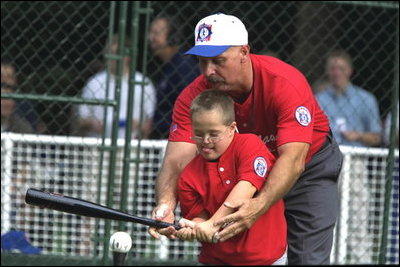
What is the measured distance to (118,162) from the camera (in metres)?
7.44

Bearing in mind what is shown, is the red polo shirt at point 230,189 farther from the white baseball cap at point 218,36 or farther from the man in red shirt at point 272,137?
the white baseball cap at point 218,36

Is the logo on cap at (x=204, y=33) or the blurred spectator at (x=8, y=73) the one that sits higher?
the blurred spectator at (x=8, y=73)

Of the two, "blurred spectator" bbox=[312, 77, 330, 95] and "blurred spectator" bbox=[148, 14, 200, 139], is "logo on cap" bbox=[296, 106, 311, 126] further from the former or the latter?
"blurred spectator" bbox=[312, 77, 330, 95]

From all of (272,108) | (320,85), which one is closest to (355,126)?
(320,85)

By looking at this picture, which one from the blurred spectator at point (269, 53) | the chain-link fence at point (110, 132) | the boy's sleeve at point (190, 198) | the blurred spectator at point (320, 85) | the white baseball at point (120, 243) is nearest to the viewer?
the white baseball at point (120, 243)

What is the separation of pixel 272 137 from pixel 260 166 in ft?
1.60

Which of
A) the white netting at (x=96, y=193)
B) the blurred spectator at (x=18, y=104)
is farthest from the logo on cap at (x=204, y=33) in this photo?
the blurred spectator at (x=18, y=104)

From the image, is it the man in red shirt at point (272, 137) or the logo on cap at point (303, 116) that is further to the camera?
the logo on cap at point (303, 116)

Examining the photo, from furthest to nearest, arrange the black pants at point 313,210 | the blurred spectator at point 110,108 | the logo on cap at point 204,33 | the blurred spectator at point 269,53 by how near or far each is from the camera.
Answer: the blurred spectator at point 269,53
the blurred spectator at point 110,108
the black pants at point 313,210
the logo on cap at point 204,33

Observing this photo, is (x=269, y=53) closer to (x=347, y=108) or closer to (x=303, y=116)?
(x=347, y=108)

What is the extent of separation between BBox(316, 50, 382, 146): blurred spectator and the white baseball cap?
112 inches

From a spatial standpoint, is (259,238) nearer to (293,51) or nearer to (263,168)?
(263,168)

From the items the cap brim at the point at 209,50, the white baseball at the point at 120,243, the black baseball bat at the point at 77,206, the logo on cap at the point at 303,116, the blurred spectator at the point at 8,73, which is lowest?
the white baseball at the point at 120,243

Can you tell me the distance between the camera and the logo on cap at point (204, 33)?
5.05 metres
